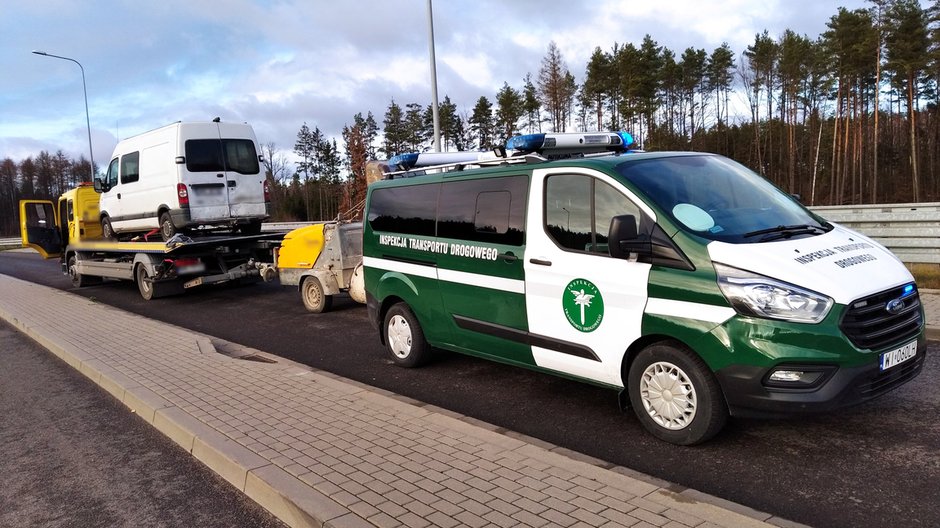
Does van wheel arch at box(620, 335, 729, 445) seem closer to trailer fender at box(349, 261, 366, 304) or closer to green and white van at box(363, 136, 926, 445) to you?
green and white van at box(363, 136, 926, 445)

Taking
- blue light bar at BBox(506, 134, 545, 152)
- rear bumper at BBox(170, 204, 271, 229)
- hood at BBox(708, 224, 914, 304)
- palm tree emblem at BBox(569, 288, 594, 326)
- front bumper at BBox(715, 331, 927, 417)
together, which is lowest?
front bumper at BBox(715, 331, 927, 417)

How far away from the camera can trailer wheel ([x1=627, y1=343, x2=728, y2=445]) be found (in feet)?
13.7

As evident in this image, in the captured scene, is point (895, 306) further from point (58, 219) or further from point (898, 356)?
point (58, 219)

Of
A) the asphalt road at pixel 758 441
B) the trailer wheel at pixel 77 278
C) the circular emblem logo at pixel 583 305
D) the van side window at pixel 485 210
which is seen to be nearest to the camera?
the asphalt road at pixel 758 441

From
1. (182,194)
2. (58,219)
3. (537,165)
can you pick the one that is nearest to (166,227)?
(182,194)

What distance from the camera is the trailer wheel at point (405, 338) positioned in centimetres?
666

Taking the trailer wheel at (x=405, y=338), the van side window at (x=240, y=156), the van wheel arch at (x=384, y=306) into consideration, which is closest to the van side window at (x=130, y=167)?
the van side window at (x=240, y=156)

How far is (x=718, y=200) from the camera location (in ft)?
15.4

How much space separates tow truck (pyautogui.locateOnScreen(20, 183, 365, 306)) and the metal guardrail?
27.8 ft

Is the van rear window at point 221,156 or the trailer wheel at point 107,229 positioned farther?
the trailer wheel at point 107,229

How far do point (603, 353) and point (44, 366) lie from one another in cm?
735

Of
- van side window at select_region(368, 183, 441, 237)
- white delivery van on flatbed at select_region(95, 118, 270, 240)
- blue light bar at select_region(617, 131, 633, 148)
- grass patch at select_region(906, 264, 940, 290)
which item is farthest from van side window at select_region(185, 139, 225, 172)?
grass patch at select_region(906, 264, 940, 290)

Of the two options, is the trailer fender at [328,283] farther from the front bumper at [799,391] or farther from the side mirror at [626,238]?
the front bumper at [799,391]

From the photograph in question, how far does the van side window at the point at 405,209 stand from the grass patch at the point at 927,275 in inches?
291
